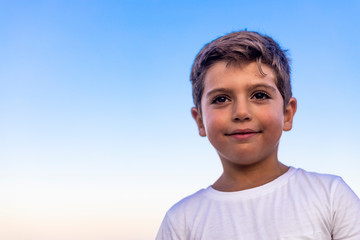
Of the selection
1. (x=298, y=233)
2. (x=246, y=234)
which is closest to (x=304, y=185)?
(x=298, y=233)

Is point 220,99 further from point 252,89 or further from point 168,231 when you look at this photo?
point 168,231

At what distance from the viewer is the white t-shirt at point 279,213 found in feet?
8.38

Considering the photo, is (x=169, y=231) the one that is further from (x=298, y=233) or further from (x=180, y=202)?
(x=298, y=233)

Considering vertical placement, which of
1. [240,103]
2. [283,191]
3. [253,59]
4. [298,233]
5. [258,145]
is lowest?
[298,233]

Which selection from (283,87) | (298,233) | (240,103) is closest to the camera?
(298,233)

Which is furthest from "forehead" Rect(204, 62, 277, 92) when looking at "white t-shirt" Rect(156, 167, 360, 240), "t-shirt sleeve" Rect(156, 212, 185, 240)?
"t-shirt sleeve" Rect(156, 212, 185, 240)

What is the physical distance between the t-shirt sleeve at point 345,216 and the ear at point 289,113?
0.60 metres

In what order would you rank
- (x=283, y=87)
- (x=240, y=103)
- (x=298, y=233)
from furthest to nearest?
(x=283, y=87) → (x=240, y=103) → (x=298, y=233)

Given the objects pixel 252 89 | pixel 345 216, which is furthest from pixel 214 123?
pixel 345 216

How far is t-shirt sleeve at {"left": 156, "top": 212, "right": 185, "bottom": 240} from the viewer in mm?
2891

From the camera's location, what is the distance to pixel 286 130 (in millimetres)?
3008

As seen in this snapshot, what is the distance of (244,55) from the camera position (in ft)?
9.26

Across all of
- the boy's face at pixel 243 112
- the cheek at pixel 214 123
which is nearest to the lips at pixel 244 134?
the boy's face at pixel 243 112

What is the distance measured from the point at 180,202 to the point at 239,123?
33.7 inches
